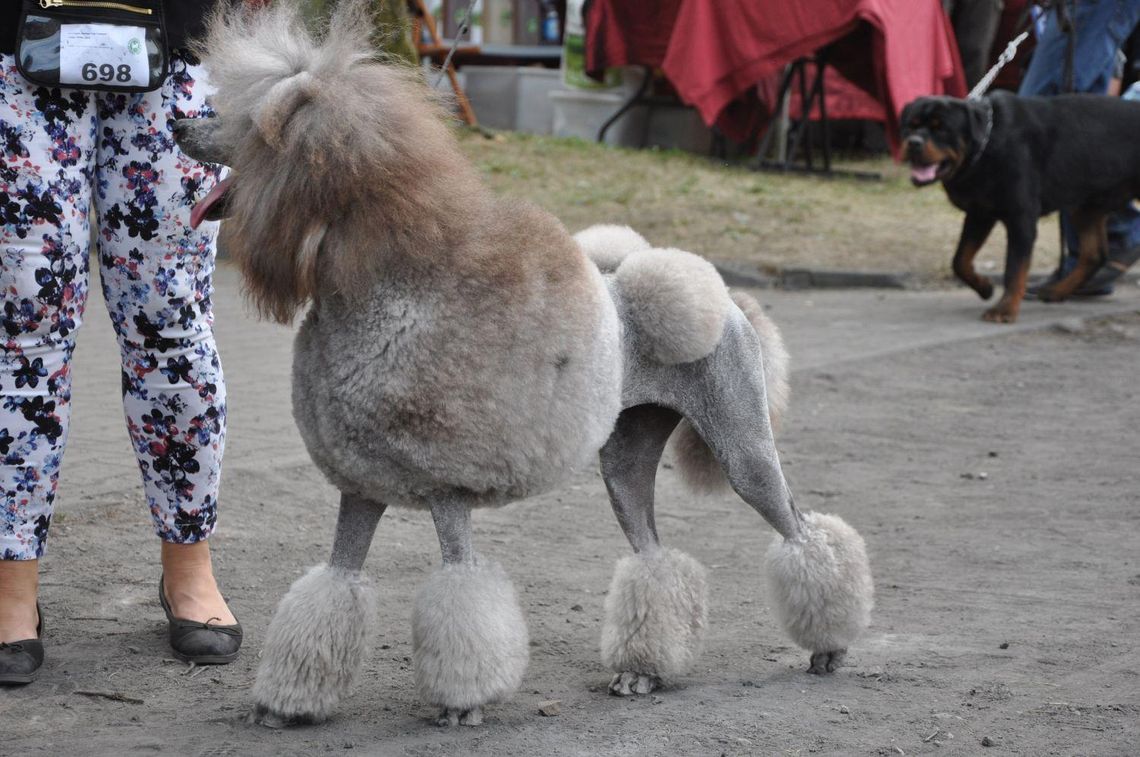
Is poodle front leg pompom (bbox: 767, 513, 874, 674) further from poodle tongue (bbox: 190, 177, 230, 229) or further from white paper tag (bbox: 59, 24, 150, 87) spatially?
white paper tag (bbox: 59, 24, 150, 87)

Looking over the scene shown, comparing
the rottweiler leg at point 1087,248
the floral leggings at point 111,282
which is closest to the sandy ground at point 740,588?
the floral leggings at point 111,282

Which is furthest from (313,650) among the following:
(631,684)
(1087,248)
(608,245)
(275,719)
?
(1087,248)

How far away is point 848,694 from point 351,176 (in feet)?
5.72

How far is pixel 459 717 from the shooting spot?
116 inches

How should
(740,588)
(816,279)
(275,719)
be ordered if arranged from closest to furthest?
(275,719)
(740,588)
(816,279)

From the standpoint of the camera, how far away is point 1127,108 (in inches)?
348

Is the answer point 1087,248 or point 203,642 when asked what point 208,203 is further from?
point 1087,248

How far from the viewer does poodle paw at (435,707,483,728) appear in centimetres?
293

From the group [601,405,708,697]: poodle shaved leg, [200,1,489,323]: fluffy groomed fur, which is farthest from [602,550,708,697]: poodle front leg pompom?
[200,1,489,323]: fluffy groomed fur

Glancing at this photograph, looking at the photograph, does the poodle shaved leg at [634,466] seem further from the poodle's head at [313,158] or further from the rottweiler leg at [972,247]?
the rottweiler leg at [972,247]

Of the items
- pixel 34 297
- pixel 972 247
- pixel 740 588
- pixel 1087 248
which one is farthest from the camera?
pixel 1087 248

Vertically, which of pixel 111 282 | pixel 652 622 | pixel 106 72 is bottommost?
pixel 652 622

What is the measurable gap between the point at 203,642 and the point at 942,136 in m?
6.20

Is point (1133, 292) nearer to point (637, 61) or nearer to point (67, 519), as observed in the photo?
point (637, 61)
